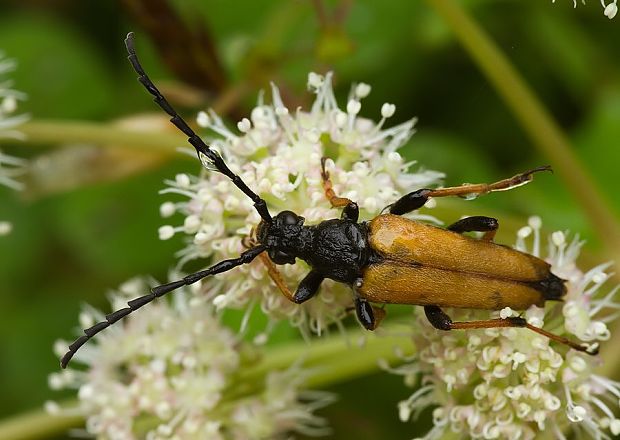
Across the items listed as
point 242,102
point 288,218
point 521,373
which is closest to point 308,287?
point 288,218

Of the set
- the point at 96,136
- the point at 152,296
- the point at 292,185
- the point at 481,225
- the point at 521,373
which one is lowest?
the point at 521,373

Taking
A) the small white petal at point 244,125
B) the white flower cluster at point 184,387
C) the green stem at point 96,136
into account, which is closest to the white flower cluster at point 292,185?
the small white petal at point 244,125

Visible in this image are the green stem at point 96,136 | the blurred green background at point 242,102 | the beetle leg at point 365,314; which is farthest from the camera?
the blurred green background at point 242,102

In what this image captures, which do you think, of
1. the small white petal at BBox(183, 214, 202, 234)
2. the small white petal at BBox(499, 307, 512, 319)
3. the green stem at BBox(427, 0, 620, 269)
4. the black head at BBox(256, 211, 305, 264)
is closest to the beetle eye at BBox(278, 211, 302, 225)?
the black head at BBox(256, 211, 305, 264)

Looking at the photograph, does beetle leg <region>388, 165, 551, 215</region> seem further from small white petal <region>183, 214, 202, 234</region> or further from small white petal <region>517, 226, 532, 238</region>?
small white petal <region>183, 214, 202, 234</region>

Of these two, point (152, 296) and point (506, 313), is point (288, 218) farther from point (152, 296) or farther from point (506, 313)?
point (506, 313)

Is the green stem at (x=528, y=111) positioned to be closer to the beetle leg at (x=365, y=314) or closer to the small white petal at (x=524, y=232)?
the small white petal at (x=524, y=232)
